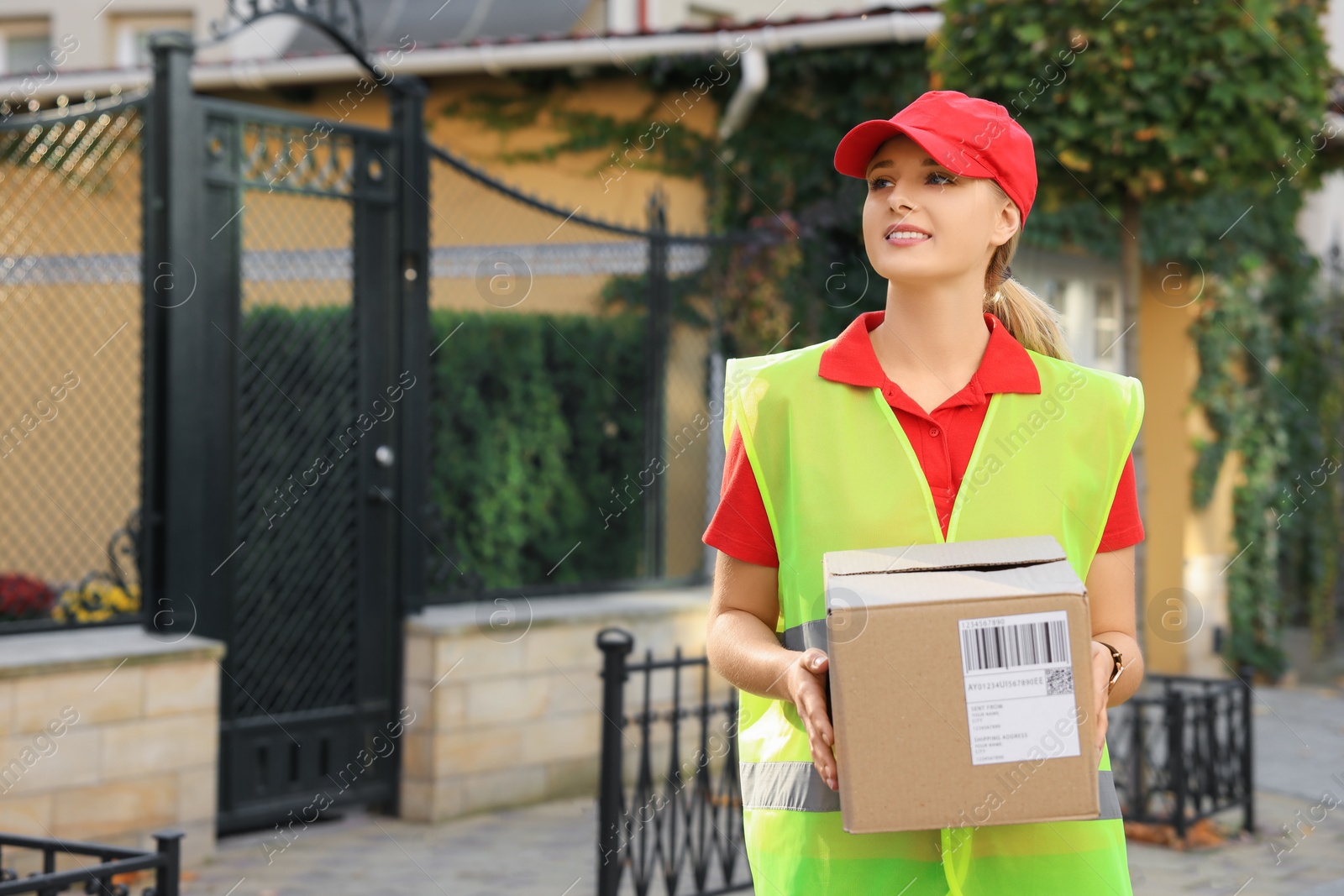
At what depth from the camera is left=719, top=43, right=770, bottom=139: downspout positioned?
9148 mm

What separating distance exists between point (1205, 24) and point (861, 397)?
4163mm

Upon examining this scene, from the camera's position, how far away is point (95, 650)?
5016 mm

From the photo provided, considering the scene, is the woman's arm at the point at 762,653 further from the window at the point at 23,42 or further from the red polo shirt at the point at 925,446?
the window at the point at 23,42

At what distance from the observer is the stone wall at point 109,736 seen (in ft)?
15.6

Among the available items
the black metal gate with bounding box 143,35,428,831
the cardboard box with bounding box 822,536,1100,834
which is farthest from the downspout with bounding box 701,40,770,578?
the cardboard box with bounding box 822,536,1100,834

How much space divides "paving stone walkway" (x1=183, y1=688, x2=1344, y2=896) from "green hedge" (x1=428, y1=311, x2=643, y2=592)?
1.75m

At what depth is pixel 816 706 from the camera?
1.70 m

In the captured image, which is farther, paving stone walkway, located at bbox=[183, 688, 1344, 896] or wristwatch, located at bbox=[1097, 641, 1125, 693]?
paving stone walkway, located at bbox=[183, 688, 1344, 896]

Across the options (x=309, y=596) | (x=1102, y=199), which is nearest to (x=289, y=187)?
(x=309, y=596)

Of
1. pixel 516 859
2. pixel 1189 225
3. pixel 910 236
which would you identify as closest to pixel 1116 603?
pixel 910 236

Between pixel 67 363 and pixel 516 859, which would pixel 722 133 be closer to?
pixel 67 363

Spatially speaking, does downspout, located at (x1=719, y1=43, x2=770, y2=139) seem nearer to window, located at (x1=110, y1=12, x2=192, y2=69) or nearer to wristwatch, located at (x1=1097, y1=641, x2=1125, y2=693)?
wristwatch, located at (x1=1097, y1=641, x2=1125, y2=693)

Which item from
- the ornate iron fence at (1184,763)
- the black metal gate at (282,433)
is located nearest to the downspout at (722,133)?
the black metal gate at (282,433)

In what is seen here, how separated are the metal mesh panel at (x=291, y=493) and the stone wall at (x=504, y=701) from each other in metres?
0.39
